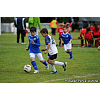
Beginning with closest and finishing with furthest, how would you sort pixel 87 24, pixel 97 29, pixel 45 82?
pixel 45 82, pixel 97 29, pixel 87 24

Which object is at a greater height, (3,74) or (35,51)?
(35,51)

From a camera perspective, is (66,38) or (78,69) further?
(66,38)

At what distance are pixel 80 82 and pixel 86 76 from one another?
0.81 metres

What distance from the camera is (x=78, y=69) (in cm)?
907

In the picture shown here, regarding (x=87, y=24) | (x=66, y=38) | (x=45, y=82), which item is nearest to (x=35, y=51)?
(x=45, y=82)

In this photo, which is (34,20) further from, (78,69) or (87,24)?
(87,24)

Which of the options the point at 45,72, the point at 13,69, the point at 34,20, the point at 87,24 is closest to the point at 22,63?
the point at 13,69

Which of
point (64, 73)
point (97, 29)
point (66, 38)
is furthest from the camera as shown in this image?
point (97, 29)

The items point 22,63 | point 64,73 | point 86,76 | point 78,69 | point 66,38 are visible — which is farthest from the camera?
point 66,38

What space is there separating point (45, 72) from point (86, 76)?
5.00 ft

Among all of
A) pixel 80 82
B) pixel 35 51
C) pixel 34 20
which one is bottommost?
pixel 80 82

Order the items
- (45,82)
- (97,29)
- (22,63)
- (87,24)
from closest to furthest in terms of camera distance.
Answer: (45,82), (22,63), (97,29), (87,24)

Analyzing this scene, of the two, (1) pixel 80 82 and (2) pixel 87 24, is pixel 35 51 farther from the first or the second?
(2) pixel 87 24

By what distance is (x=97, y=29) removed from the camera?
672 inches
